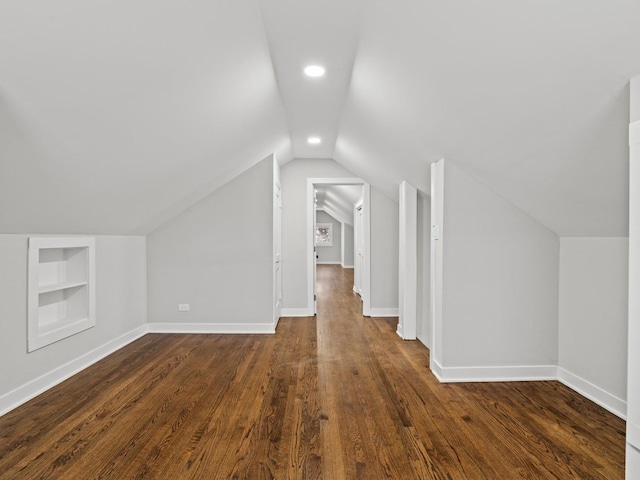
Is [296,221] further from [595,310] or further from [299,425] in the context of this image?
[595,310]

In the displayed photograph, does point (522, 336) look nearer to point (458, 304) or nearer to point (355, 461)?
point (458, 304)

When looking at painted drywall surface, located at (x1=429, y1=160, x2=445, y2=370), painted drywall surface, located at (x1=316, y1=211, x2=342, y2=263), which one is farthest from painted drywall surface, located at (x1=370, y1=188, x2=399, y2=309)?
painted drywall surface, located at (x1=316, y1=211, x2=342, y2=263)

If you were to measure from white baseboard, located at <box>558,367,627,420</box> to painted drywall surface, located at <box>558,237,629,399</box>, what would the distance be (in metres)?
0.03

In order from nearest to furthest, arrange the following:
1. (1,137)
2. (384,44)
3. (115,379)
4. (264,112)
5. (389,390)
Result: (1,137) < (384,44) < (389,390) < (115,379) < (264,112)

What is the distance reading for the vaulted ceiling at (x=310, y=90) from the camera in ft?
4.99

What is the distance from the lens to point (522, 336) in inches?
126

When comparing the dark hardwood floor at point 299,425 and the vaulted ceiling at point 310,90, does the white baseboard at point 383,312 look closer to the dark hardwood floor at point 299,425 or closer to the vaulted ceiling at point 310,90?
the dark hardwood floor at point 299,425

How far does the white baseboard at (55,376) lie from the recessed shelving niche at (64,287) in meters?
0.26

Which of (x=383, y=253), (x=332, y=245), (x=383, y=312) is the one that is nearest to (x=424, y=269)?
(x=383, y=253)

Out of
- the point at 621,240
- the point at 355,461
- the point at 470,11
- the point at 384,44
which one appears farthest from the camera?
the point at 621,240

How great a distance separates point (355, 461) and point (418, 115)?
2239 mm

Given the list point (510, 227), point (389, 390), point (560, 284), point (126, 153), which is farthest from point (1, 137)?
point (560, 284)

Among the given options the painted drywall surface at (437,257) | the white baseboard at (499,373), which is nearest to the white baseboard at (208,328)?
the painted drywall surface at (437,257)

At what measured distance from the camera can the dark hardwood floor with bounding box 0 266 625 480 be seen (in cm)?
199
